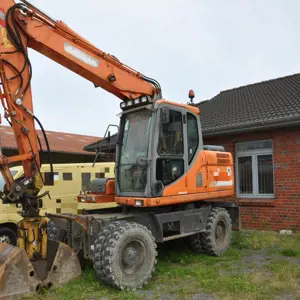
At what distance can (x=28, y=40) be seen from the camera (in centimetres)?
545

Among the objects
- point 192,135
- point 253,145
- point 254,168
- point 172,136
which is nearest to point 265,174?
point 254,168

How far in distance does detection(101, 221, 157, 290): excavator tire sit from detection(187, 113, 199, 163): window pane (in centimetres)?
185

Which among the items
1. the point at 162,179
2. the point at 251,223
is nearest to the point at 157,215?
the point at 162,179

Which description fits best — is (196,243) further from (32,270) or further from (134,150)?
(32,270)

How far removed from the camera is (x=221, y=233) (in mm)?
7641

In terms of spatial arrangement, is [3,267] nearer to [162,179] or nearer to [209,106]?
[162,179]

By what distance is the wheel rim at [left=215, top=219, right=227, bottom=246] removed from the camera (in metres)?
7.53

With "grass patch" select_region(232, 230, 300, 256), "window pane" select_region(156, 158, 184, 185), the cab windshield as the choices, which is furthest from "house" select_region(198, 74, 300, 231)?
the cab windshield

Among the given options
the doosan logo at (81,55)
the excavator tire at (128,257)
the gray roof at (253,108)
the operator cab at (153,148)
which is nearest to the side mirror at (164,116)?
the operator cab at (153,148)

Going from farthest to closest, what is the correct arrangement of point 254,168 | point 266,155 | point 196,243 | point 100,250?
point 254,168
point 266,155
point 196,243
point 100,250

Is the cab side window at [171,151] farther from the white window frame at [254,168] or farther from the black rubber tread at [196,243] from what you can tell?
the white window frame at [254,168]

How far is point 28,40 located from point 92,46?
102cm

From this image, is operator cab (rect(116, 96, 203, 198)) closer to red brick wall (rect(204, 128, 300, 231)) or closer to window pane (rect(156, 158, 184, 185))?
window pane (rect(156, 158, 184, 185))

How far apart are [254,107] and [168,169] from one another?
20.6ft
